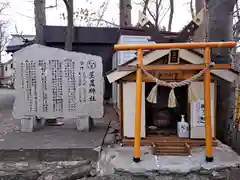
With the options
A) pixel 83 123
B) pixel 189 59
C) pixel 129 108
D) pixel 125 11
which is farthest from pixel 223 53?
pixel 125 11

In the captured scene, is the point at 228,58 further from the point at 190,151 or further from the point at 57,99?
the point at 57,99

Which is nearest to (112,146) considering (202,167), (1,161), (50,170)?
(50,170)

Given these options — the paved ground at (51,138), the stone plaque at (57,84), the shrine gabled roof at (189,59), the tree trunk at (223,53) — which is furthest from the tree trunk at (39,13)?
the tree trunk at (223,53)

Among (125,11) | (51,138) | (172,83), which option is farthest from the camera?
(125,11)

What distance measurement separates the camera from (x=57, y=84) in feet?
18.1

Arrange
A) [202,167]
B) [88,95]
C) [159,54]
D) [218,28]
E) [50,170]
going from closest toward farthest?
1. [202,167]
2. [50,170]
3. [159,54]
4. [218,28]
5. [88,95]

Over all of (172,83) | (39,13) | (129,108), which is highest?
(39,13)

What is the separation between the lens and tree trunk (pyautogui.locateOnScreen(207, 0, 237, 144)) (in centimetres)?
480

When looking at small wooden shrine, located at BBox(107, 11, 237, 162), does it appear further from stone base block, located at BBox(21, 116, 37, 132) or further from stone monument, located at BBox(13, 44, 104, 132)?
stone base block, located at BBox(21, 116, 37, 132)

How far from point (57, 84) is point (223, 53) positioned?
3591 mm

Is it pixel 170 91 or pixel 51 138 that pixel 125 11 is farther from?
pixel 51 138

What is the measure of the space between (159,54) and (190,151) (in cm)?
182

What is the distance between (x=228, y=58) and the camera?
506 centimetres

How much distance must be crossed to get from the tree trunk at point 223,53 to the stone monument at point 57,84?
2485 mm
